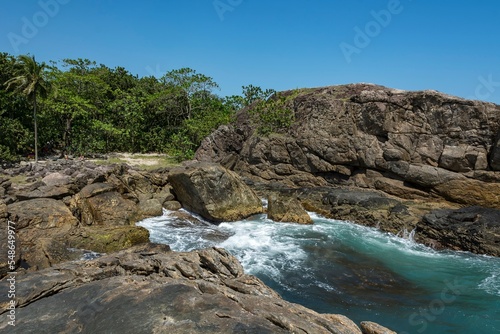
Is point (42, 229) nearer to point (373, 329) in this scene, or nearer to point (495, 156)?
point (373, 329)

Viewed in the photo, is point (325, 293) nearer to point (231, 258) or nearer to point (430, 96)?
point (231, 258)

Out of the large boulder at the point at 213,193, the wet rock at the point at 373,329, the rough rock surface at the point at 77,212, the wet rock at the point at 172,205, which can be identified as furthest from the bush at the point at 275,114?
the wet rock at the point at 373,329

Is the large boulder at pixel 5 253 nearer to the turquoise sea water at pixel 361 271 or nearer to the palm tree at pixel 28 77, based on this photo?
the turquoise sea water at pixel 361 271

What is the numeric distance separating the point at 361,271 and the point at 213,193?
12.0 m

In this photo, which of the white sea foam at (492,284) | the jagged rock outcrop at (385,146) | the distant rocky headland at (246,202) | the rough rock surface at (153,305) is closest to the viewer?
the rough rock surface at (153,305)

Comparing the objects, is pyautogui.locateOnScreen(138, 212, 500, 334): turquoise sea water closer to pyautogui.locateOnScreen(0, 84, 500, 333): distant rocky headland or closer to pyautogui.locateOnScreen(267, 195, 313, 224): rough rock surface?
pyautogui.locateOnScreen(267, 195, 313, 224): rough rock surface

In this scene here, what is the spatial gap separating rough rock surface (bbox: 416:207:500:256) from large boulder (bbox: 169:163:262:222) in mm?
12236

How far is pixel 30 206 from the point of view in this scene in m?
17.9

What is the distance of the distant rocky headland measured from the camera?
7.57 meters

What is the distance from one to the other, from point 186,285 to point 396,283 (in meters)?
11.6

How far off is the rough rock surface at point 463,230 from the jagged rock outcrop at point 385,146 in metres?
5.54

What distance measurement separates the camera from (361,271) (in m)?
16.7

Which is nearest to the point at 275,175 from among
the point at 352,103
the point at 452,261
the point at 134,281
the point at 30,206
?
the point at 352,103

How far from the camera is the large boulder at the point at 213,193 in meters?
24.1
